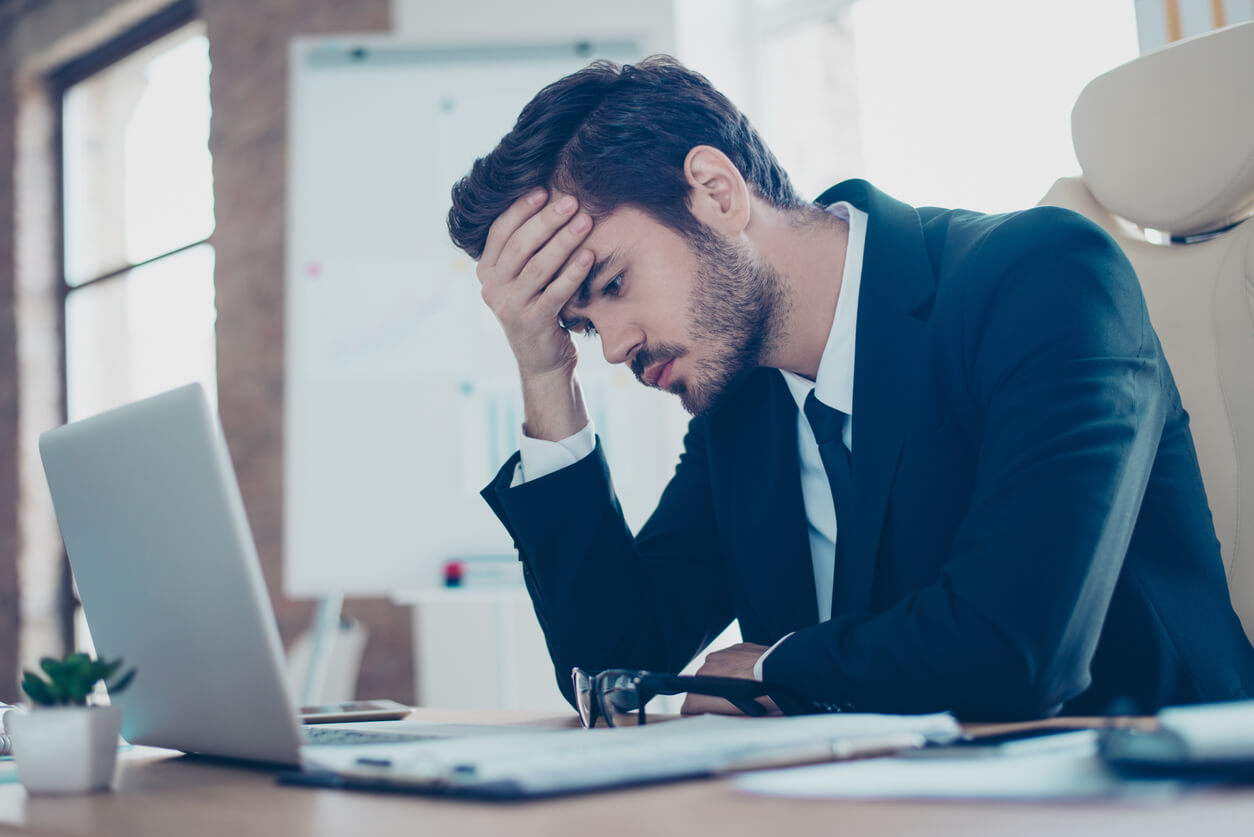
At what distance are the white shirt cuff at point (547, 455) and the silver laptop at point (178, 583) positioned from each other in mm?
445

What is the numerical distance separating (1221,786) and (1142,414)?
57 centimetres

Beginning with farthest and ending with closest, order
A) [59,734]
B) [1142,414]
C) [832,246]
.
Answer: [832,246]
[1142,414]
[59,734]

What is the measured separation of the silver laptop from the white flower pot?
0.07 m

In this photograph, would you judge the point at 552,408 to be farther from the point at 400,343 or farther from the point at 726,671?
the point at 400,343

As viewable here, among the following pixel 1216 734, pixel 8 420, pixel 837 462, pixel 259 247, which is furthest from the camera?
pixel 8 420

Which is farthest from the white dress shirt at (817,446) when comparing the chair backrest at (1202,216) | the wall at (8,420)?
the wall at (8,420)

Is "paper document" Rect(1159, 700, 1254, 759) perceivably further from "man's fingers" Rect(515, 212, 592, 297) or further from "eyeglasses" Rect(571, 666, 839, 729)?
"man's fingers" Rect(515, 212, 592, 297)

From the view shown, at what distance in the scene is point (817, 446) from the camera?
1.31 metres

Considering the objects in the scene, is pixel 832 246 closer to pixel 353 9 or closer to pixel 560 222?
pixel 560 222

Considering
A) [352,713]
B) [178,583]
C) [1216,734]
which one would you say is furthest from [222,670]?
[1216,734]

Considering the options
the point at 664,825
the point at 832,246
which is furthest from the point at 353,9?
the point at 664,825

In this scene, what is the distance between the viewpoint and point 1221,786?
0.47 m

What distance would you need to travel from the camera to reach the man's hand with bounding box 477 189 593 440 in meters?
1.30

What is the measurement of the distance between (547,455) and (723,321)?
273mm
